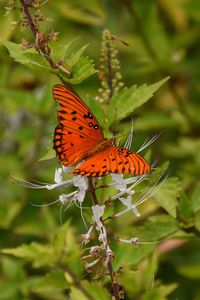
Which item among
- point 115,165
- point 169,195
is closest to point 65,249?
point 115,165

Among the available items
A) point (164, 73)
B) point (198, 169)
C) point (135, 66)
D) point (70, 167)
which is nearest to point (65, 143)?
point (70, 167)

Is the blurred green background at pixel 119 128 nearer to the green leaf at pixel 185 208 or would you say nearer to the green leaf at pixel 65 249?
the green leaf at pixel 185 208

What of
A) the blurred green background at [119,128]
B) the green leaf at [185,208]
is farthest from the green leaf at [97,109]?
the blurred green background at [119,128]

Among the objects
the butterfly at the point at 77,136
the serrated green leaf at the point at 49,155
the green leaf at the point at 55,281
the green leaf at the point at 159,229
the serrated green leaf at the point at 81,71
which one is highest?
the serrated green leaf at the point at 81,71

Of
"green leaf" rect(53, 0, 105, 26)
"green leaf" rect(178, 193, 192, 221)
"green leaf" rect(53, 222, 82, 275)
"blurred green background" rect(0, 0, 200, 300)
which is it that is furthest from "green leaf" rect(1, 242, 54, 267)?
"green leaf" rect(53, 0, 105, 26)

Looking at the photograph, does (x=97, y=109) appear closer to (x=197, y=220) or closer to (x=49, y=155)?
(x=49, y=155)

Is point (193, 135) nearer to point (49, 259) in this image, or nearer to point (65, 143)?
point (65, 143)
